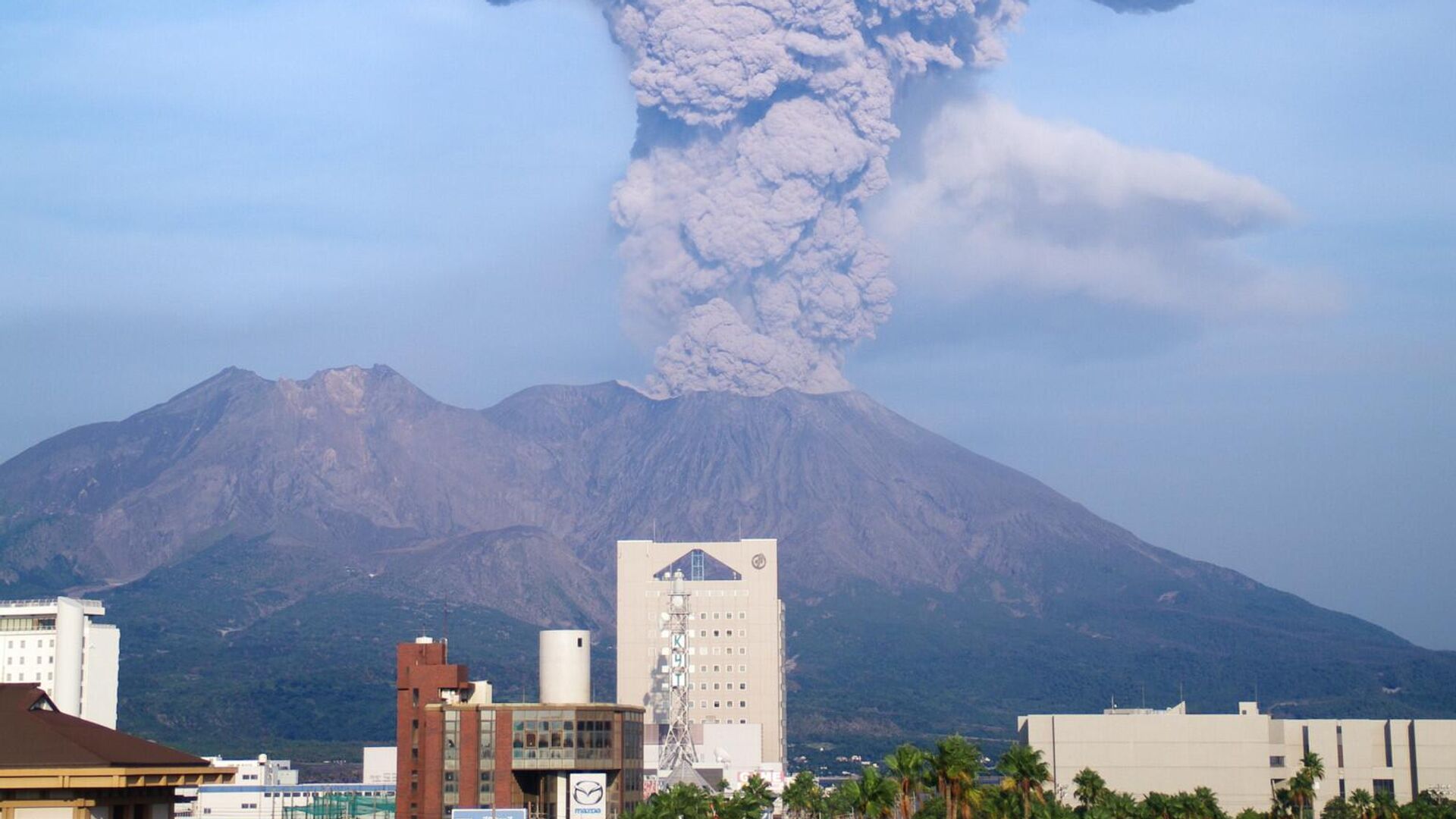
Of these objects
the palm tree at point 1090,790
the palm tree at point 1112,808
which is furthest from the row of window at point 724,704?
the palm tree at point 1090,790

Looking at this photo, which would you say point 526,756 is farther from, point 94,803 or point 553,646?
point 94,803

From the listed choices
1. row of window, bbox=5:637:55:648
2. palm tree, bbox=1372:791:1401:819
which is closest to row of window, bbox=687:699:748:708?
row of window, bbox=5:637:55:648

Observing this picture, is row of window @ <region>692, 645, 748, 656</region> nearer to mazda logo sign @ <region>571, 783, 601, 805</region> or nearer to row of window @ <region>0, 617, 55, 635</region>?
row of window @ <region>0, 617, 55, 635</region>

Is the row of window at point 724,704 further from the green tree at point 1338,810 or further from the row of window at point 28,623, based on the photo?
the green tree at point 1338,810

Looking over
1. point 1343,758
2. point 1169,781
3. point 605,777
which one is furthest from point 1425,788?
point 605,777

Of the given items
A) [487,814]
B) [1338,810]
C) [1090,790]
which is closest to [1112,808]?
[1090,790]
